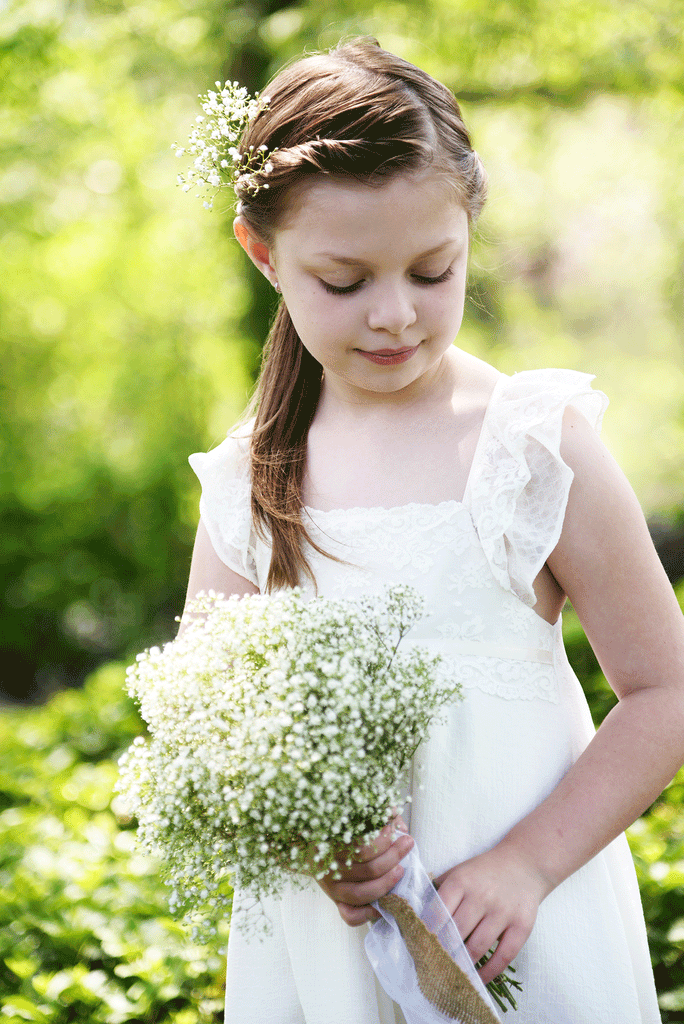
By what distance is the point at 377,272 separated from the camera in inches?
61.1

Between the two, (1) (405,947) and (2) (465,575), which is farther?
(2) (465,575)

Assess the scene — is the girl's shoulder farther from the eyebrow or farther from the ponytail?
the eyebrow

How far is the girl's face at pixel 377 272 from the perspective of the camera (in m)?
1.52

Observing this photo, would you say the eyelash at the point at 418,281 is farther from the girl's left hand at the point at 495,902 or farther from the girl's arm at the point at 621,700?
the girl's left hand at the point at 495,902

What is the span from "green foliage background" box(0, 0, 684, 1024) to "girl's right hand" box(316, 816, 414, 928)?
1694 mm

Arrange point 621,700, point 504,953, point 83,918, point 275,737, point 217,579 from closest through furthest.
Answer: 1. point 275,737
2. point 504,953
3. point 621,700
4. point 217,579
5. point 83,918

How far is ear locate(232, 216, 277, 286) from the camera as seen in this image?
1.82 metres

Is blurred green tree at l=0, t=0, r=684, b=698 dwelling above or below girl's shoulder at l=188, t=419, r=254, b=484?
above

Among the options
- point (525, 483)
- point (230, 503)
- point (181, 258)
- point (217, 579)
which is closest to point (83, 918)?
point (217, 579)

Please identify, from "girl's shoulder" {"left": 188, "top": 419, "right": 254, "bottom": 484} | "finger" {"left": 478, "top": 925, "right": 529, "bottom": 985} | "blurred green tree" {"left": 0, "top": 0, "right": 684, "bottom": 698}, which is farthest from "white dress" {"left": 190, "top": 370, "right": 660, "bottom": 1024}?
"blurred green tree" {"left": 0, "top": 0, "right": 684, "bottom": 698}

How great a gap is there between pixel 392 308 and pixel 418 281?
0.09 metres

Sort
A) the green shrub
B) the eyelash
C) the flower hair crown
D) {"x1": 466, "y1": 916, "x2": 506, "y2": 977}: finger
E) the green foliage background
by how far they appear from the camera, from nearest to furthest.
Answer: {"x1": 466, "y1": 916, "x2": 506, "y2": 977}: finger < the eyelash < the flower hair crown < the green shrub < the green foliage background

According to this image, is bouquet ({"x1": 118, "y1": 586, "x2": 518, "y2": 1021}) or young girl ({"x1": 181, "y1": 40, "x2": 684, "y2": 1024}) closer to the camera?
bouquet ({"x1": 118, "y1": 586, "x2": 518, "y2": 1021})

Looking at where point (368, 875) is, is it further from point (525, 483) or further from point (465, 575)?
point (525, 483)
